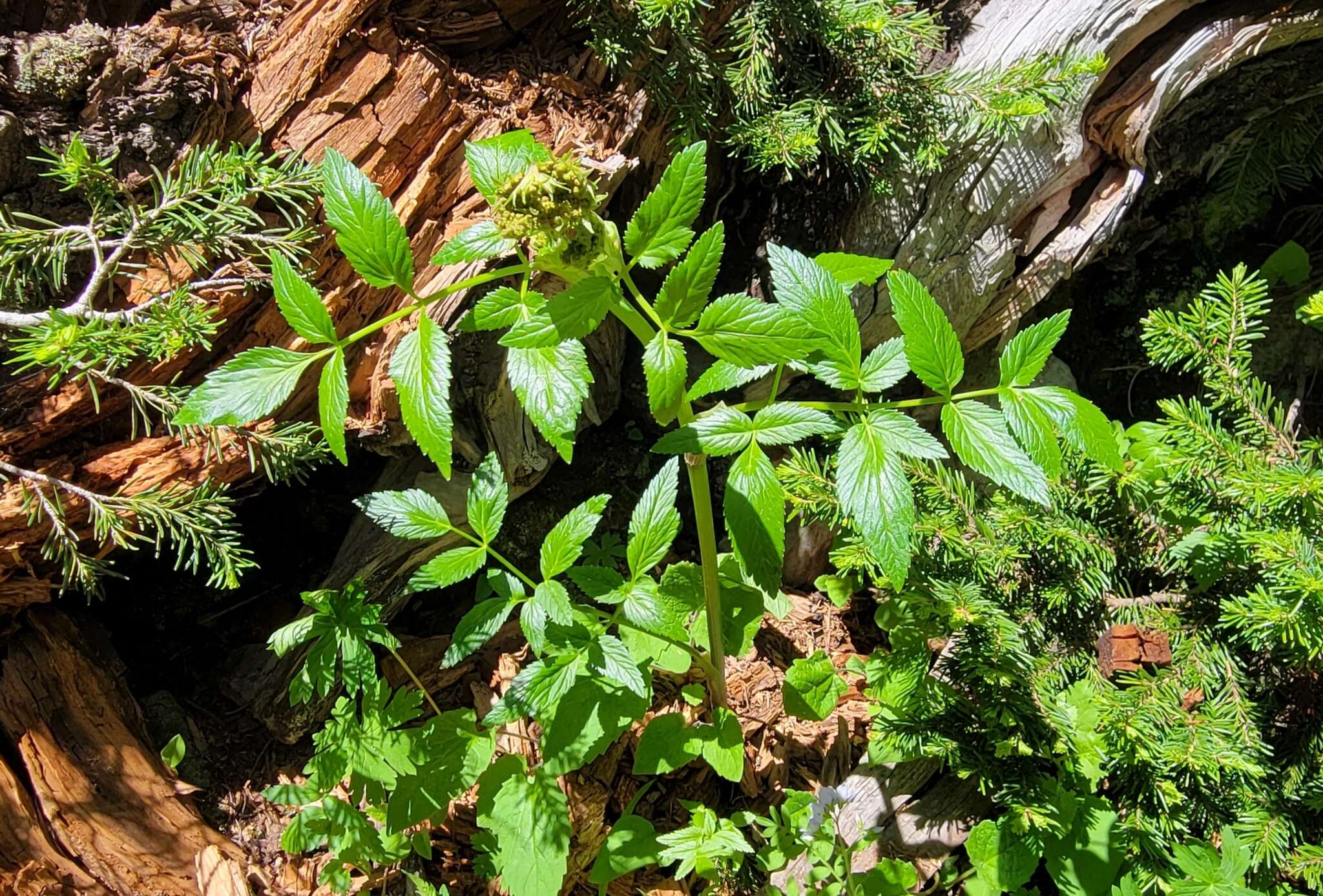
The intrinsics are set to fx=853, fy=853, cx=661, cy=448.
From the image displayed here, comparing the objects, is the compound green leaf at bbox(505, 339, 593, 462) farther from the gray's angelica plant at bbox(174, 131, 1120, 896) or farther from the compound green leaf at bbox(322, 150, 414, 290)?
the compound green leaf at bbox(322, 150, 414, 290)

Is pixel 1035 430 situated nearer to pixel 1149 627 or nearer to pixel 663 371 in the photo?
pixel 663 371

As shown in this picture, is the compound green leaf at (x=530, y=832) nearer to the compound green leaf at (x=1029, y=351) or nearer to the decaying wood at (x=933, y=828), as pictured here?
the decaying wood at (x=933, y=828)

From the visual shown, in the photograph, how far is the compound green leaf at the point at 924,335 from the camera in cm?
138

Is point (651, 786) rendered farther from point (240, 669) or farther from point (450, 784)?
point (240, 669)

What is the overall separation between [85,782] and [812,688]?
1.82 m

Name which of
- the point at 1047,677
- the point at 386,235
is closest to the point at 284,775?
the point at 386,235

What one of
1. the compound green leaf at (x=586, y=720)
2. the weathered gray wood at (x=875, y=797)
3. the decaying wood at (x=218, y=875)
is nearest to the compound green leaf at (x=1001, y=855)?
the weathered gray wood at (x=875, y=797)

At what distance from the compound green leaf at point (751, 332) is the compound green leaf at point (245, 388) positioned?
2.15ft

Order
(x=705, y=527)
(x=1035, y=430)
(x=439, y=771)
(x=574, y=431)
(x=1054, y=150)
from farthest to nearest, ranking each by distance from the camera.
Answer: (x=1054, y=150)
(x=439, y=771)
(x=705, y=527)
(x=574, y=431)
(x=1035, y=430)

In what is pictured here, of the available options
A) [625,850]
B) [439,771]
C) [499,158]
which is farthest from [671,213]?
[625,850]

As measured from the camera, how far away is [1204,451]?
1979 mm

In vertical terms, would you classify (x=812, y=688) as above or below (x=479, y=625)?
below

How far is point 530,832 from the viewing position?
195 centimetres

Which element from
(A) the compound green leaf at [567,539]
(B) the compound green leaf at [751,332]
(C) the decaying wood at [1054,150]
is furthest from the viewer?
(C) the decaying wood at [1054,150]
